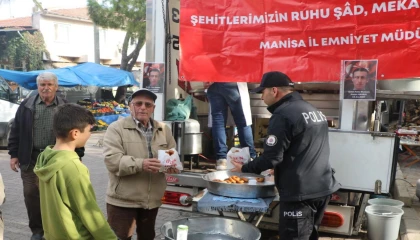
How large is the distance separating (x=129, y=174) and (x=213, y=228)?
771 millimetres

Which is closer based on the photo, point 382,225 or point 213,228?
point 213,228

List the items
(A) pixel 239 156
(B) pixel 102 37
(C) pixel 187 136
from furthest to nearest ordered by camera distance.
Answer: (B) pixel 102 37
(C) pixel 187 136
(A) pixel 239 156

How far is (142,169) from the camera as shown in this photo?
3.00 meters

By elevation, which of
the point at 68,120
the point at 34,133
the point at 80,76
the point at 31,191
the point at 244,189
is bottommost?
the point at 31,191

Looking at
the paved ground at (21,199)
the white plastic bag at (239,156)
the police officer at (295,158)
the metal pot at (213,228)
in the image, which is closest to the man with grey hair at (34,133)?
the paved ground at (21,199)

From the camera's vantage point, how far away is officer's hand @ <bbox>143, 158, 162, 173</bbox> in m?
2.98

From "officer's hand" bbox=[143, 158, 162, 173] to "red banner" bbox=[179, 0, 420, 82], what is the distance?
1.35 meters

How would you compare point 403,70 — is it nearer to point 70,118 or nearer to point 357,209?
point 357,209

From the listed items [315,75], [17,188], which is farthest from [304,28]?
[17,188]

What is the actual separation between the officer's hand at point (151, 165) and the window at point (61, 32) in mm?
31625

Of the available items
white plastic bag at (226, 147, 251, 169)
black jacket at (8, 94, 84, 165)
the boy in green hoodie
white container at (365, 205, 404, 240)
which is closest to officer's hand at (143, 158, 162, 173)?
white plastic bag at (226, 147, 251, 169)

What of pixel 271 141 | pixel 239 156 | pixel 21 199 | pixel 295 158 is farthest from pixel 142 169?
pixel 21 199

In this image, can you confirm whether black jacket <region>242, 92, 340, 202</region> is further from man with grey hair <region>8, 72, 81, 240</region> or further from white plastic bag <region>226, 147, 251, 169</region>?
man with grey hair <region>8, 72, 81, 240</region>

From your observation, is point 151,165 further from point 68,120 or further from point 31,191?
point 31,191
